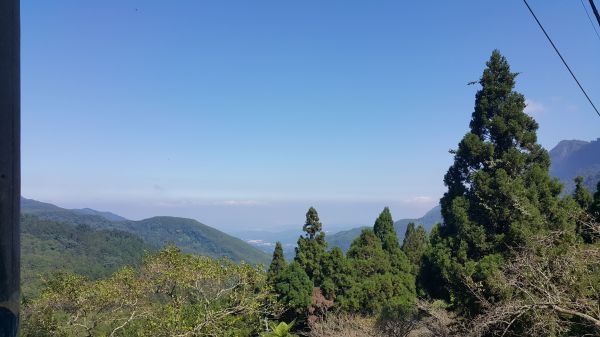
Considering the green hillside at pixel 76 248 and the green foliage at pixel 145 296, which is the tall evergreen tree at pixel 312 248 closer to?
the green foliage at pixel 145 296

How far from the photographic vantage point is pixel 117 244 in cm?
10938

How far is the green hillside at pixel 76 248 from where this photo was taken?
77.5 metres

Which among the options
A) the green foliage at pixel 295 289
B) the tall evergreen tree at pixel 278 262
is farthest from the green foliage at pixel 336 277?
the tall evergreen tree at pixel 278 262

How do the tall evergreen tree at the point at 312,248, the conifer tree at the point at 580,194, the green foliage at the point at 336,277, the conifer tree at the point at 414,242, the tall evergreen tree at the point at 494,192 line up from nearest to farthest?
the tall evergreen tree at the point at 494,192
the conifer tree at the point at 580,194
the green foliage at the point at 336,277
the tall evergreen tree at the point at 312,248
the conifer tree at the point at 414,242

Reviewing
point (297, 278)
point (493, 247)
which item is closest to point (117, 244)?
point (297, 278)

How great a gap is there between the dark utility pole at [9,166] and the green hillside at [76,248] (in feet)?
253

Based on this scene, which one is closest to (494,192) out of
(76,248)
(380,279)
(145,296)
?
(380,279)

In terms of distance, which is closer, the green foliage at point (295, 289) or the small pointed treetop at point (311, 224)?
the green foliage at point (295, 289)

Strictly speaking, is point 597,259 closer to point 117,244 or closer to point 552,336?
point 552,336

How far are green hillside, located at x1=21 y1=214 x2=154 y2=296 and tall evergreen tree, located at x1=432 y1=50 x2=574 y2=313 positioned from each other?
231ft

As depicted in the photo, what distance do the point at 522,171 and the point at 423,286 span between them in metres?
4.44

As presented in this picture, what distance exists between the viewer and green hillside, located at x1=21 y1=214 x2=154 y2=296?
7750 cm

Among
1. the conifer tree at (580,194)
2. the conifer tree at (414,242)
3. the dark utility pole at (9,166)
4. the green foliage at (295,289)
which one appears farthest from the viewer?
the conifer tree at (414,242)

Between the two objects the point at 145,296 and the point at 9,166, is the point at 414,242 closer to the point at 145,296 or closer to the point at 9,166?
the point at 145,296
